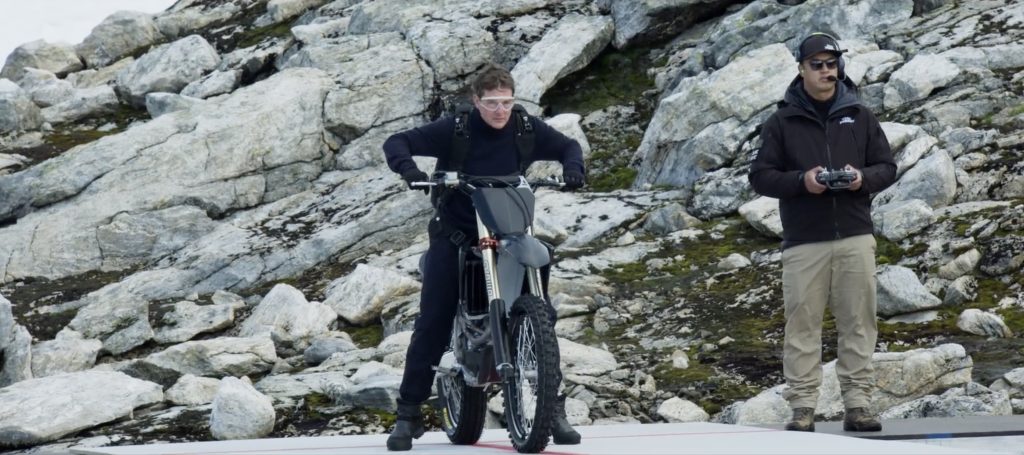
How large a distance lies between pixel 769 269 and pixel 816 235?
908cm

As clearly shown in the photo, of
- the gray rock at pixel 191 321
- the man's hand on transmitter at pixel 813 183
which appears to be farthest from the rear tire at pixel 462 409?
the gray rock at pixel 191 321

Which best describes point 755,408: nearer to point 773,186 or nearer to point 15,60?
point 773,186

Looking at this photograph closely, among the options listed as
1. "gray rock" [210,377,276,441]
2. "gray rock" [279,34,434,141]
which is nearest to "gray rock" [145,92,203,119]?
"gray rock" [279,34,434,141]

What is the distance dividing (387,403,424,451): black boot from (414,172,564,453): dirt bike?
1.05 ft

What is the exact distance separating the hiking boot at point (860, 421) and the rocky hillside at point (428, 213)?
206 cm

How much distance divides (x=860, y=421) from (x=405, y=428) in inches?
148

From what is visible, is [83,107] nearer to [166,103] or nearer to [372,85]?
[166,103]

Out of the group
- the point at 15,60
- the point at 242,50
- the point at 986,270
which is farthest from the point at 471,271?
the point at 15,60

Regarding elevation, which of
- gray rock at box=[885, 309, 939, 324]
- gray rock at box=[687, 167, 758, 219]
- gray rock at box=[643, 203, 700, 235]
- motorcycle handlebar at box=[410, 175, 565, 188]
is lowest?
gray rock at box=[643, 203, 700, 235]

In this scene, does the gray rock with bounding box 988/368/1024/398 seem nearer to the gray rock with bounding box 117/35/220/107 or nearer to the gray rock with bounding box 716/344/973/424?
the gray rock with bounding box 716/344/973/424

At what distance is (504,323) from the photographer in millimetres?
8609

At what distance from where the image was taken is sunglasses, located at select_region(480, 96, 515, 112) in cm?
912

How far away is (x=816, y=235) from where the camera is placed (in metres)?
Result: 10.3

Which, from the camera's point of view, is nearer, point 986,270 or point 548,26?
point 986,270
